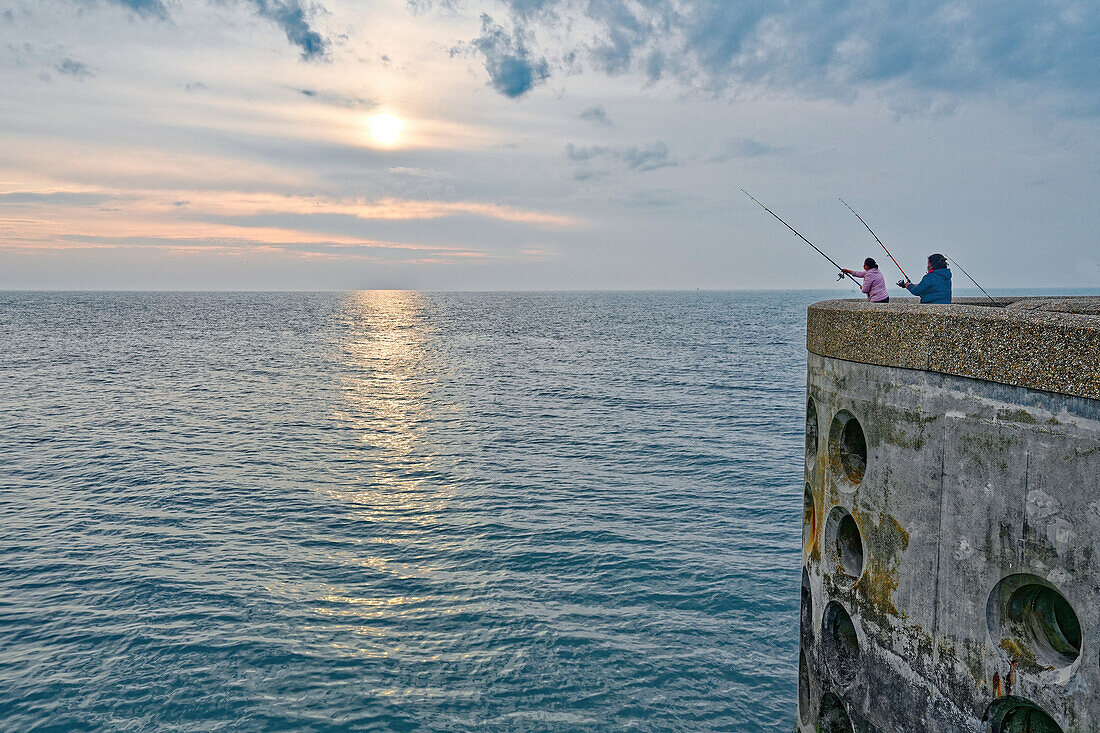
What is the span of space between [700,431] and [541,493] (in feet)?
38.7

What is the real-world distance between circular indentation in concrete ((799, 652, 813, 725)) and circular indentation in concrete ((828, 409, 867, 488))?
226 cm

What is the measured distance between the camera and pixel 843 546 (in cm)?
664

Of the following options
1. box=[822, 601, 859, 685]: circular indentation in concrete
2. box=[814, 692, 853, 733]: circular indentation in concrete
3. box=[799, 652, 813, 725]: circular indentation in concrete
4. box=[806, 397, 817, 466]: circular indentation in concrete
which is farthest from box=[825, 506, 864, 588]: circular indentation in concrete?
box=[799, 652, 813, 725]: circular indentation in concrete

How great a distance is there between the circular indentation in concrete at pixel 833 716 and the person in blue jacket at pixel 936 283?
515cm

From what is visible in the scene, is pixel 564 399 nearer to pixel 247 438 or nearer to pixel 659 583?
pixel 247 438

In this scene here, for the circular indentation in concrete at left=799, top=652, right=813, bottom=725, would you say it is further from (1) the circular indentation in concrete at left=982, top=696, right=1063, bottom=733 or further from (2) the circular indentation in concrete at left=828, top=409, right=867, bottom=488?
(1) the circular indentation in concrete at left=982, top=696, right=1063, bottom=733

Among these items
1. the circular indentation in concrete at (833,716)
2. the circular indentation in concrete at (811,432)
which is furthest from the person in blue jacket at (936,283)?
the circular indentation in concrete at (833,716)

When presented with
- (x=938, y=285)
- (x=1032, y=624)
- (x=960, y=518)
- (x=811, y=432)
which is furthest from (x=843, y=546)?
(x=938, y=285)

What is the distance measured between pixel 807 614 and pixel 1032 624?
9.57ft

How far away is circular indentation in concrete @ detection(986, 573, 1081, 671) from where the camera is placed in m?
4.69

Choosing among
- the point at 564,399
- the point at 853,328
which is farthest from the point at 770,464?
the point at 853,328

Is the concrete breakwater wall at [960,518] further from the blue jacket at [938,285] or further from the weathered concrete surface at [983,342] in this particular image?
the blue jacket at [938,285]

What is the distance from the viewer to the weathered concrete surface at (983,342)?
4.47m

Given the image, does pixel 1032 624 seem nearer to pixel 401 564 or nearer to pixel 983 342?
pixel 983 342
